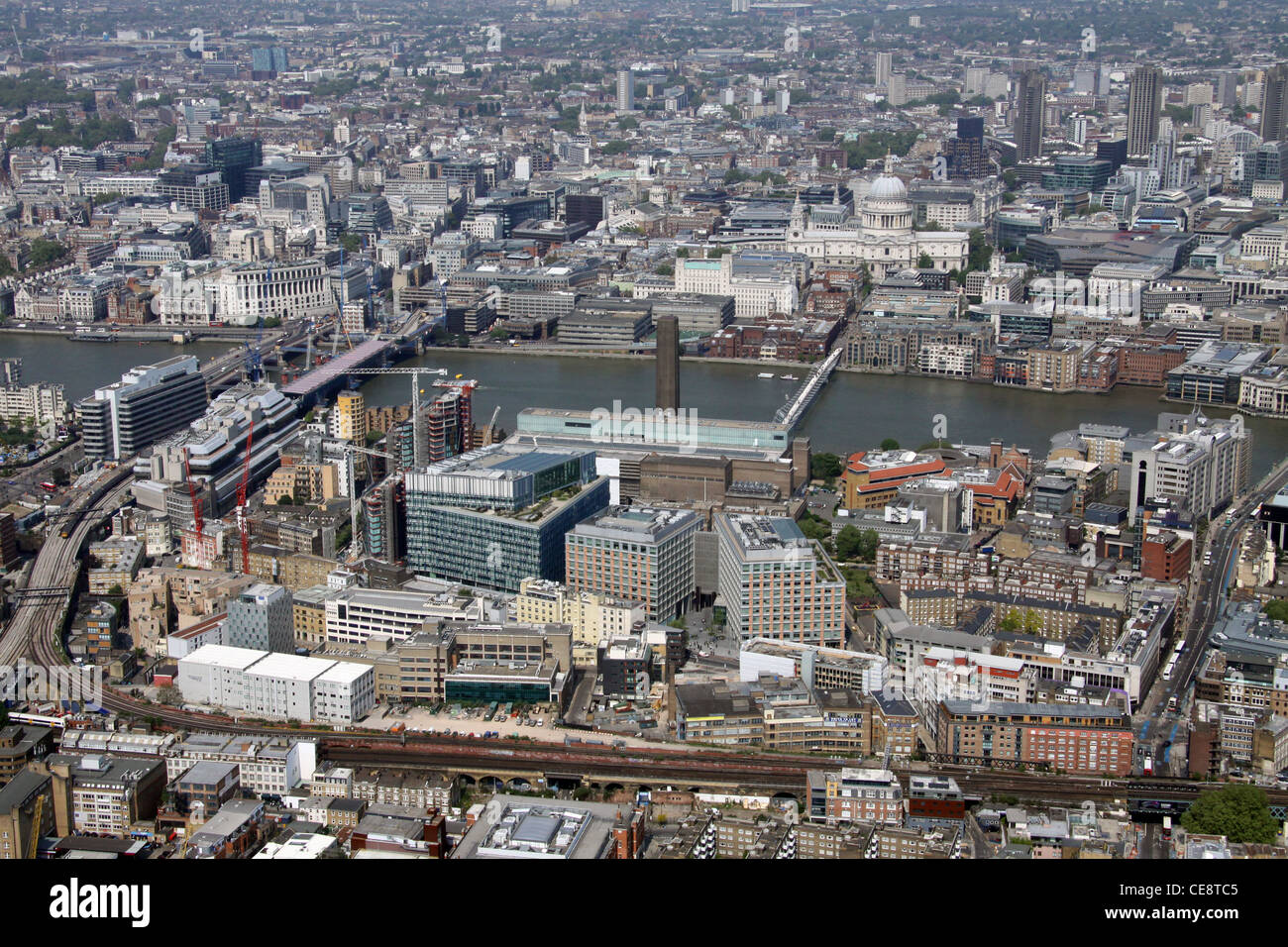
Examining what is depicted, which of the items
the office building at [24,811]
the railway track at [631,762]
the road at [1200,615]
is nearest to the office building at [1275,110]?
the road at [1200,615]

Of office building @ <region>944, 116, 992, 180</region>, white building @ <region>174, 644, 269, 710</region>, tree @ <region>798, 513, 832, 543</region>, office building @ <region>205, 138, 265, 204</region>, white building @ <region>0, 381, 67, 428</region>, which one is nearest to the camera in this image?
white building @ <region>174, 644, 269, 710</region>

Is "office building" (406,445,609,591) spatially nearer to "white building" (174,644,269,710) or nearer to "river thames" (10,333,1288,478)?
"white building" (174,644,269,710)

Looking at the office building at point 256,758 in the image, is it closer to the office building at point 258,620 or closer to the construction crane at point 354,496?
the office building at point 258,620

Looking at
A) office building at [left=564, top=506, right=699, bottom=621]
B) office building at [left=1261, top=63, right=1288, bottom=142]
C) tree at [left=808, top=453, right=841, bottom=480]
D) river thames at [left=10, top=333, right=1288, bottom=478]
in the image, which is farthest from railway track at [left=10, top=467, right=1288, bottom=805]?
office building at [left=1261, top=63, right=1288, bottom=142]

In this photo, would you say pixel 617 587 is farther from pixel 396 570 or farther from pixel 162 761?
pixel 162 761

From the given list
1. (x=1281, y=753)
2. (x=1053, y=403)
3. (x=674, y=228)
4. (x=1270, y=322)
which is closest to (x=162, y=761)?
(x=1281, y=753)

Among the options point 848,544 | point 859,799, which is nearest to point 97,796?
point 859,799
